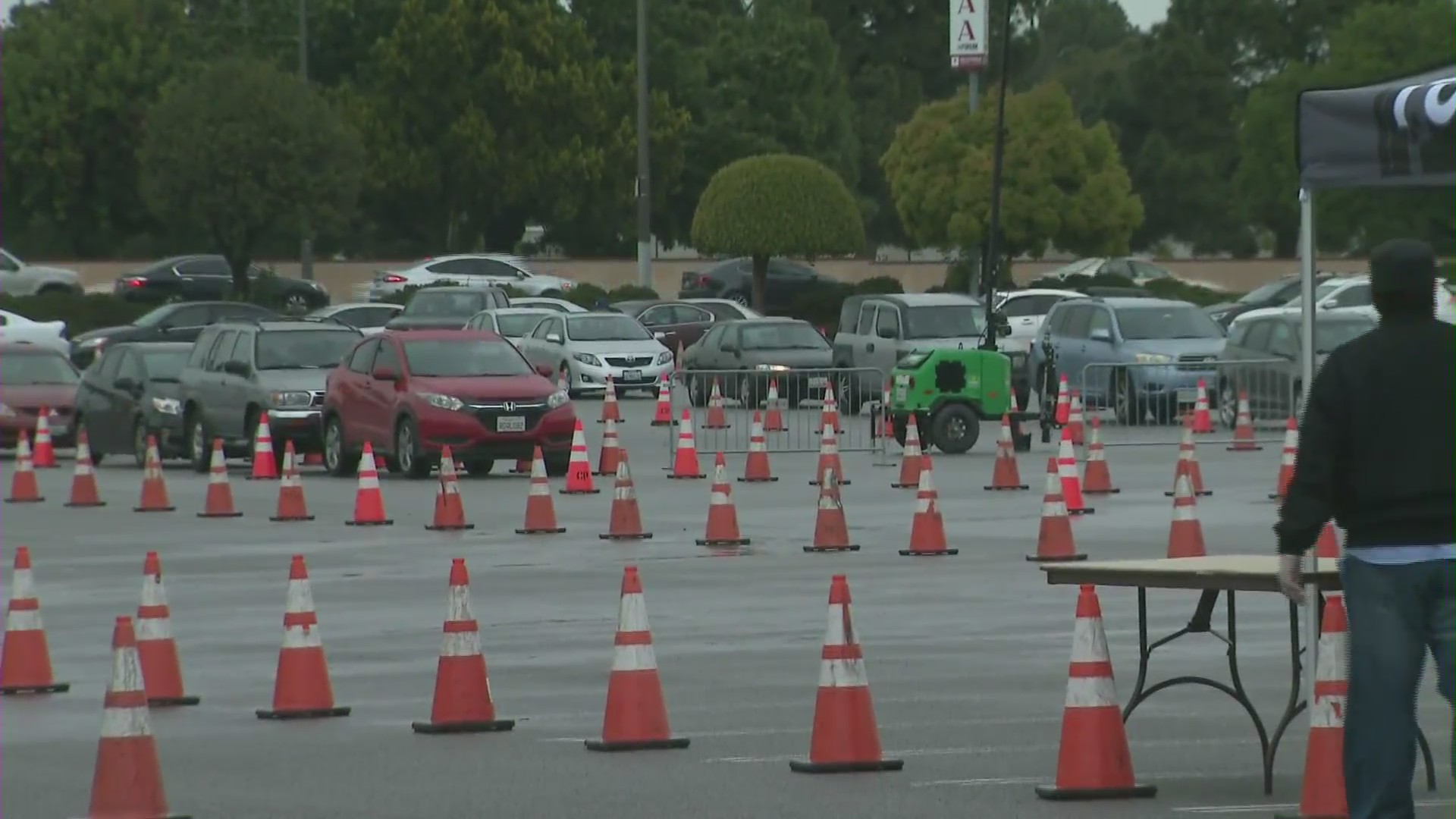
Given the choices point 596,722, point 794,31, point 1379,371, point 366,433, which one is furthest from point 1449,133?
point 794,31

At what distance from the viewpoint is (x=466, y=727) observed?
1188 centimetres

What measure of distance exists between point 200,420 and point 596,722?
65.9 feet

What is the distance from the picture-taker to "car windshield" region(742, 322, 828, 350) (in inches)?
1662

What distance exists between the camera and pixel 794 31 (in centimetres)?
8288

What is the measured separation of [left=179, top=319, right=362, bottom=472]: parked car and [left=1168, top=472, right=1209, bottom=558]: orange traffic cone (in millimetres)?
13307

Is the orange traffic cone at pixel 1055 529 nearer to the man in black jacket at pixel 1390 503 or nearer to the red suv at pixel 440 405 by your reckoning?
Answer: the red suv at pixel 440 405

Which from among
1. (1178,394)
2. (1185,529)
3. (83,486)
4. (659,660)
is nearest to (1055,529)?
(1185,529)

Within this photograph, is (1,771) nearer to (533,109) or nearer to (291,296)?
(291,296)

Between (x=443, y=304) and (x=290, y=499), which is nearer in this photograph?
(x=290, y=499)

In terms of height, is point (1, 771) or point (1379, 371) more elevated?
point (1379, 371)

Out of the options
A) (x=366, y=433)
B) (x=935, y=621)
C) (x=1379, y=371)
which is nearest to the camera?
(x=1379, y=371)

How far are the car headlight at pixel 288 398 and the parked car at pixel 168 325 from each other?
20342 millimetres

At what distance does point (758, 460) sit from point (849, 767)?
57.0 feet

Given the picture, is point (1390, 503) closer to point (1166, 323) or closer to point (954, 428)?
point (954, 428)
